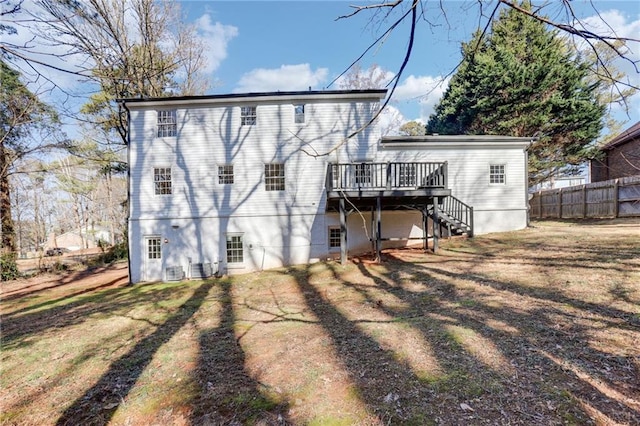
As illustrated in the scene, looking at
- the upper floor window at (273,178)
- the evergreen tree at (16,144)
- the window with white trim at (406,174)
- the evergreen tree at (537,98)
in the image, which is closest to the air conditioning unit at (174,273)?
the upper floor window at (273,178)

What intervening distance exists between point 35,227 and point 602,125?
55307 millimetres

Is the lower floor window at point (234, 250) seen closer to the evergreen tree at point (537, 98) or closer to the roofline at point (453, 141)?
the roofline at point (453, 141)

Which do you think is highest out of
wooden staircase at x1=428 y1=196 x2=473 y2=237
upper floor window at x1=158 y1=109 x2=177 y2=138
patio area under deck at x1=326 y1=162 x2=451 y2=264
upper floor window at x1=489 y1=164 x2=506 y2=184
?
upper floor window at x1=158 y1=109 x2=177 y2=138

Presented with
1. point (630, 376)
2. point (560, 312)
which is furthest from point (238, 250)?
point (630, 376)

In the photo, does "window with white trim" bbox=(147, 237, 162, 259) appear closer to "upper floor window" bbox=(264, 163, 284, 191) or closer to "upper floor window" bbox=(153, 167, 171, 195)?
"upper floor window" bbox=(153, 167, 171, 195)

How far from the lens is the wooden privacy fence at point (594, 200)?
13.7 metres

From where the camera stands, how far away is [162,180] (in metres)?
13.2

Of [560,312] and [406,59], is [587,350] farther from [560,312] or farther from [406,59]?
[406,59]

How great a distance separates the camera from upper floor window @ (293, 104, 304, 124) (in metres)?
13.0

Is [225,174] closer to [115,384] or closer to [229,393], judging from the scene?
[115,384]

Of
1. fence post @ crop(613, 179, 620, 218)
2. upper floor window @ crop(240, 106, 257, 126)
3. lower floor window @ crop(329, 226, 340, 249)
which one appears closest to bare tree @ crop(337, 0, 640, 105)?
lower floor window @ crop(329, 226, 340, 249)

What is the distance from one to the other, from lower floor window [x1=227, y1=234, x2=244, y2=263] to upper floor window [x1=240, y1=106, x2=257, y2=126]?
511 centimetres

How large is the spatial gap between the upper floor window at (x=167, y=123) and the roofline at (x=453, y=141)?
9595 millimetres

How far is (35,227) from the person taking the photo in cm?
3453
